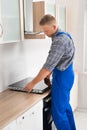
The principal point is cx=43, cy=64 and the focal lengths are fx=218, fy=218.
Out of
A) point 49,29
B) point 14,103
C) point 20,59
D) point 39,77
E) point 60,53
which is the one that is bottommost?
point 14,103

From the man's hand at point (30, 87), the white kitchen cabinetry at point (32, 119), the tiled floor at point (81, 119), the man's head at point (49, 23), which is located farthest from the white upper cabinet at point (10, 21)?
the tiled floor at point (81, 119)

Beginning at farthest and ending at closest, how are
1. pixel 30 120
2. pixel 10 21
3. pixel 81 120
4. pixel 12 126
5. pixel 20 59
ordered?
pixel 81 120 < pixel 20 59 < pixel 10 21 < pixel 30 120 < pixel 12 126

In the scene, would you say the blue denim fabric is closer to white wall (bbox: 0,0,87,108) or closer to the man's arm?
the man's arm

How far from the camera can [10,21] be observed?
209 cm

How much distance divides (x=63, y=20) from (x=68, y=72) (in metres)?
1.52

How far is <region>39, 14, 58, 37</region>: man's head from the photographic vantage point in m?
2.20

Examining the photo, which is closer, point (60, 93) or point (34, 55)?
point (60, 93)

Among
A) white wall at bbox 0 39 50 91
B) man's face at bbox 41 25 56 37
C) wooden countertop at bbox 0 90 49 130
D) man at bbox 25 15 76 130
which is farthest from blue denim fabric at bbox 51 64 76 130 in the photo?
white wall at bbox 0 39 50 91

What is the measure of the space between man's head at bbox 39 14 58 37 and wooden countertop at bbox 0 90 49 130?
66cm

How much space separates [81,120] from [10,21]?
2109 mm

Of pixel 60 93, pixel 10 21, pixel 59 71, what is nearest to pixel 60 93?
pixel 60 93

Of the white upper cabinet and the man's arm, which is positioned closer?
the white upper cabinet

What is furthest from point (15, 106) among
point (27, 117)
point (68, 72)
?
point (68, 72)

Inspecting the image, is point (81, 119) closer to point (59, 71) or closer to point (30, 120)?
point (59, 71)
